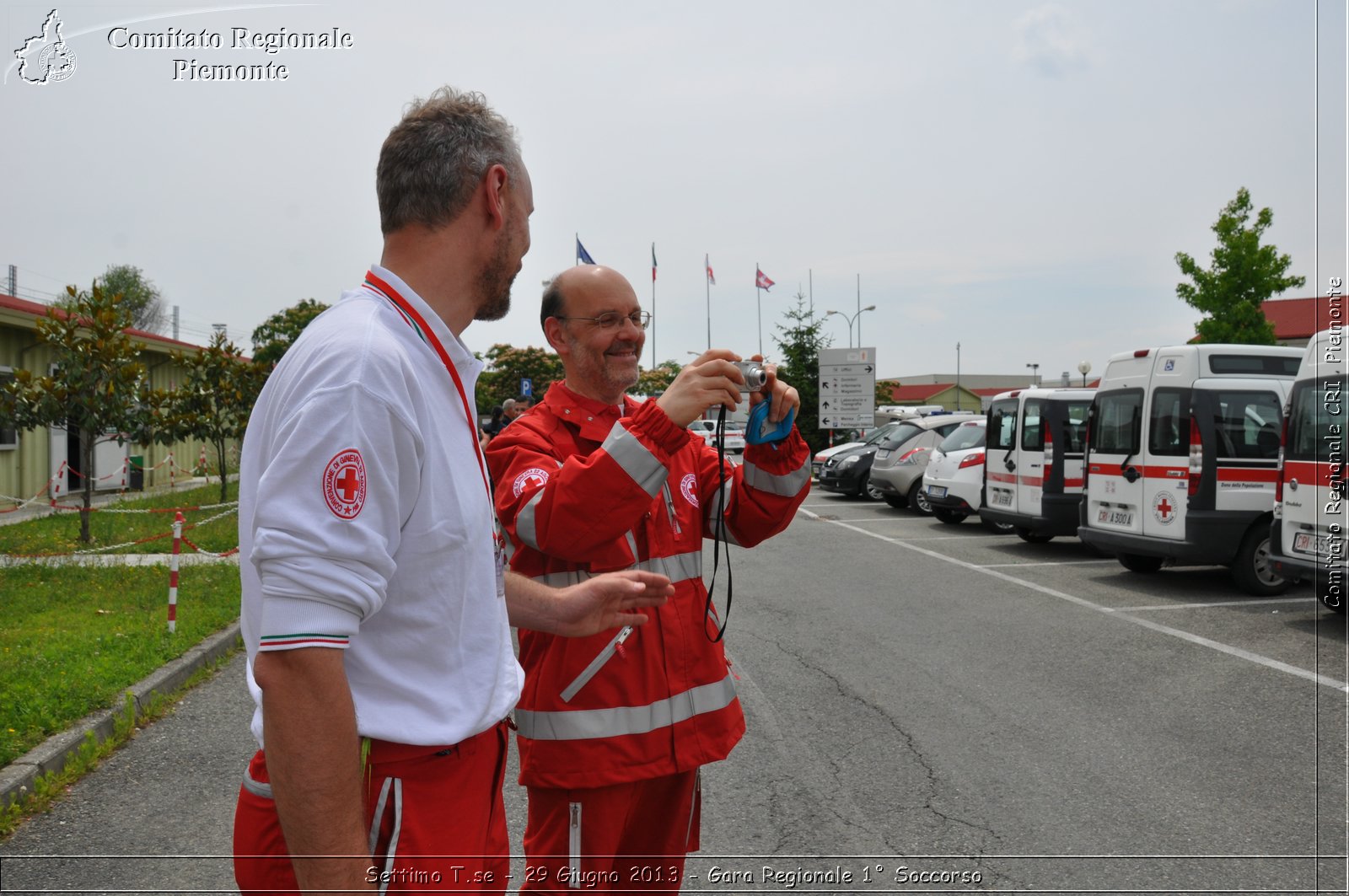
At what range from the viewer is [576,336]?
2.67 metres

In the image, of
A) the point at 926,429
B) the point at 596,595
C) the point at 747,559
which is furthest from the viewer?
the point at 926,429

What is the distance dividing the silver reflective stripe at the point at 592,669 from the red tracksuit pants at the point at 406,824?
69 centimetres

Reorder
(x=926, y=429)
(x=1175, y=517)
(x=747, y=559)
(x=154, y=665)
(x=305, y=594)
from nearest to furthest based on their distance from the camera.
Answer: (x=305, y=594)
(x=154, y=665)
(x=1175, y=517)
(x=747, y=559)
(x=926, y=429)

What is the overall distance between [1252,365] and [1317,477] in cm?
292

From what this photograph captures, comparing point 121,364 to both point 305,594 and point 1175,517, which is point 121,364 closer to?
point 1175,517

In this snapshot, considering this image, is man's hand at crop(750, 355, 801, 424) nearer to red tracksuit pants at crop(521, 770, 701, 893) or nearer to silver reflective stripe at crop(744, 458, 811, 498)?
silver reflective stripe at crop(744, 458, 811, 498)

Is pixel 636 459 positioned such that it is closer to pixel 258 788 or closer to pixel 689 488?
pixel 689 488

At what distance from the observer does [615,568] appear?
2.50 metres

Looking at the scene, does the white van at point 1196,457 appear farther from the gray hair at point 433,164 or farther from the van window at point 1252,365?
the gray hair at point 433,164

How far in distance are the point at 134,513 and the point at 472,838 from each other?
19111mm

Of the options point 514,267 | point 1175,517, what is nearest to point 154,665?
point 514,267

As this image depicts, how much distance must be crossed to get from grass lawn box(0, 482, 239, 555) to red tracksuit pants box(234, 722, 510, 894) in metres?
10.4

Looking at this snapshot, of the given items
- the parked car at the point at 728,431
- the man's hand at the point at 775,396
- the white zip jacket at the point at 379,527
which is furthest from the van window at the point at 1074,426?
the white zip jacket at the point at 379,527

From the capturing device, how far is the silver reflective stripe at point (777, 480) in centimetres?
271
